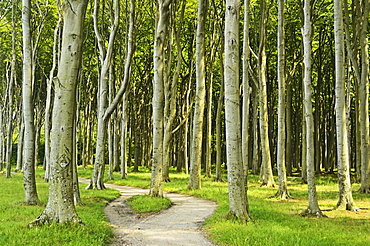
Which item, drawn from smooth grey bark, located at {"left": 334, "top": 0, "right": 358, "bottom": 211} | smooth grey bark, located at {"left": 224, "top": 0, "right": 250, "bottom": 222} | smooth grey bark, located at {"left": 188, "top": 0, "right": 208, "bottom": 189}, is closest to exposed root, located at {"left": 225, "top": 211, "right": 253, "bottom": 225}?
smooth grey bark, located at {"left": 224, "top": 0, "right": 250, "bottom": 222}

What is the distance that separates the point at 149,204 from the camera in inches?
530

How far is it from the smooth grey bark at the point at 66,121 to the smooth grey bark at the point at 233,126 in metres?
4.02

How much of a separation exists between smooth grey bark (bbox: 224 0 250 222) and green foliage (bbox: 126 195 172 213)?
3.58 m

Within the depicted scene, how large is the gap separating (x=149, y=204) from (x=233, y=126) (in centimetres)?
511

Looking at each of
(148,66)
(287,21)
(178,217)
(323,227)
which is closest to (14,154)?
(148,66)

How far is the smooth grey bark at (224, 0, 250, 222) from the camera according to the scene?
9.98 m

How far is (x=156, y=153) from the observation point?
15.3m

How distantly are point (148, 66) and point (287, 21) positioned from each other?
1402cm

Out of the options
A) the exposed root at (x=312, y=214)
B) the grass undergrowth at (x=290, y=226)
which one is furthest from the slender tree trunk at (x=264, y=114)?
the exposed root at (x=312, y=214)

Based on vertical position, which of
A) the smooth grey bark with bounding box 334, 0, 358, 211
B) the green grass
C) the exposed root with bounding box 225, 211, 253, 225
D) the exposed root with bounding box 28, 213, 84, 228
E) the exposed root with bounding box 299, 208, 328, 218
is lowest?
the exposed root with bounding box 299, 208, 328, 218

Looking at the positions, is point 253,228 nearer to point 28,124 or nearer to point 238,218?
point 238,218

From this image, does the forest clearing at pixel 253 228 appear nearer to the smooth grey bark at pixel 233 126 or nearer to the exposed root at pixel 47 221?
the exposed root at pixel 47 221

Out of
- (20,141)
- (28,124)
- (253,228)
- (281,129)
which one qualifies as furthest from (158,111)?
(20,141)

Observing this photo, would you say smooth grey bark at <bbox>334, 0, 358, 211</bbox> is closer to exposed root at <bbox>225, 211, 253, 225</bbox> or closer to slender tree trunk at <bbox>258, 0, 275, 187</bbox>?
exposed root at <bbox>225, 211, 253, 225</bbox>
